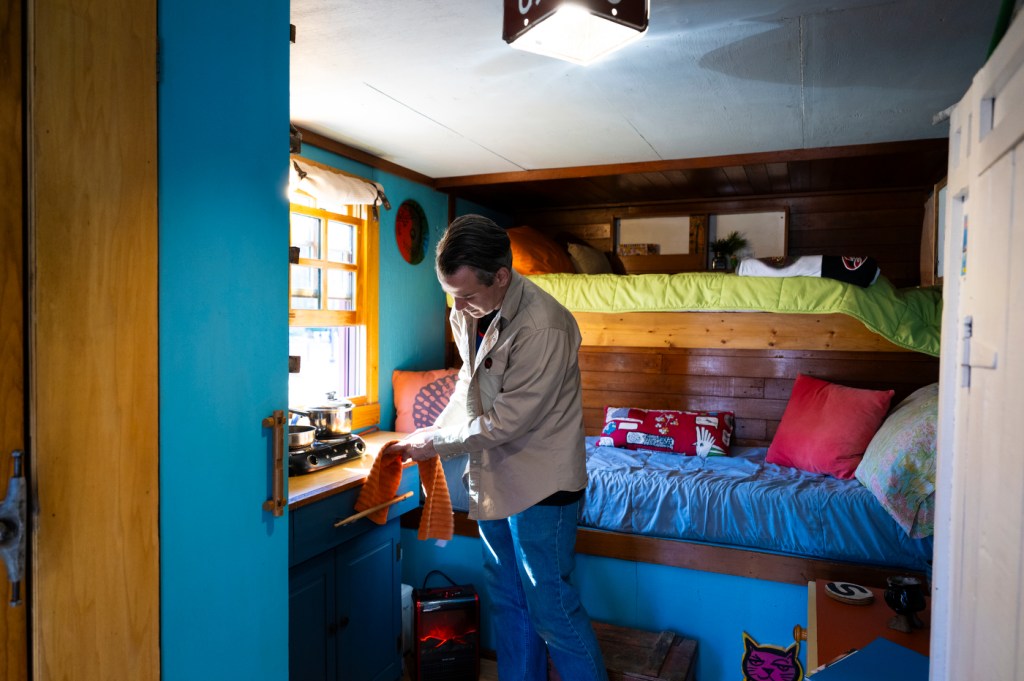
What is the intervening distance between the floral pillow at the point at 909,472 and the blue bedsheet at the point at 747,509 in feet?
0.44

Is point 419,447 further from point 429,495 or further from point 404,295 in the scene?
point 404,295

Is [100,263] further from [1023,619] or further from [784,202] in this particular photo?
[784,202]

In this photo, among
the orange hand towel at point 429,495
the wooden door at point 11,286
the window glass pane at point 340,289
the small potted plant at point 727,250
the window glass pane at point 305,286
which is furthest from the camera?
the small potted plant at point 727,250

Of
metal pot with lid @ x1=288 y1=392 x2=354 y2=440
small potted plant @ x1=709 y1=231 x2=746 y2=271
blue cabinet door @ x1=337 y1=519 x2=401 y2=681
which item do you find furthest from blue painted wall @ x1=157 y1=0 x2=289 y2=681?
small potted plant @ x1=709 y1=231 x2=746 y2=271

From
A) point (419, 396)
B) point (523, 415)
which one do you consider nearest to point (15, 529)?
point (523, 415)

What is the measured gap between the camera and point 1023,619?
68cm

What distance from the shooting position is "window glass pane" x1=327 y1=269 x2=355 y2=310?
3324 mm

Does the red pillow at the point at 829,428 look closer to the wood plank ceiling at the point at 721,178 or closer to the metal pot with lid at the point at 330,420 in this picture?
the wood plank ceiling at the point at 721,178

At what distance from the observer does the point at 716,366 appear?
152 inches

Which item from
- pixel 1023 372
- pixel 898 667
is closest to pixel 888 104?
pixel 898 667

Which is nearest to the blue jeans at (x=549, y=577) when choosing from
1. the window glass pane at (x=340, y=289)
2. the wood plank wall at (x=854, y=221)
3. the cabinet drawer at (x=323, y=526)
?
the cabinet drawer at (x=323, y=526)

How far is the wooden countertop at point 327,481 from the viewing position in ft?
7.22

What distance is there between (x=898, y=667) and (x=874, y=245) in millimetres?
3247

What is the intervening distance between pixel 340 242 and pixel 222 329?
211cm
